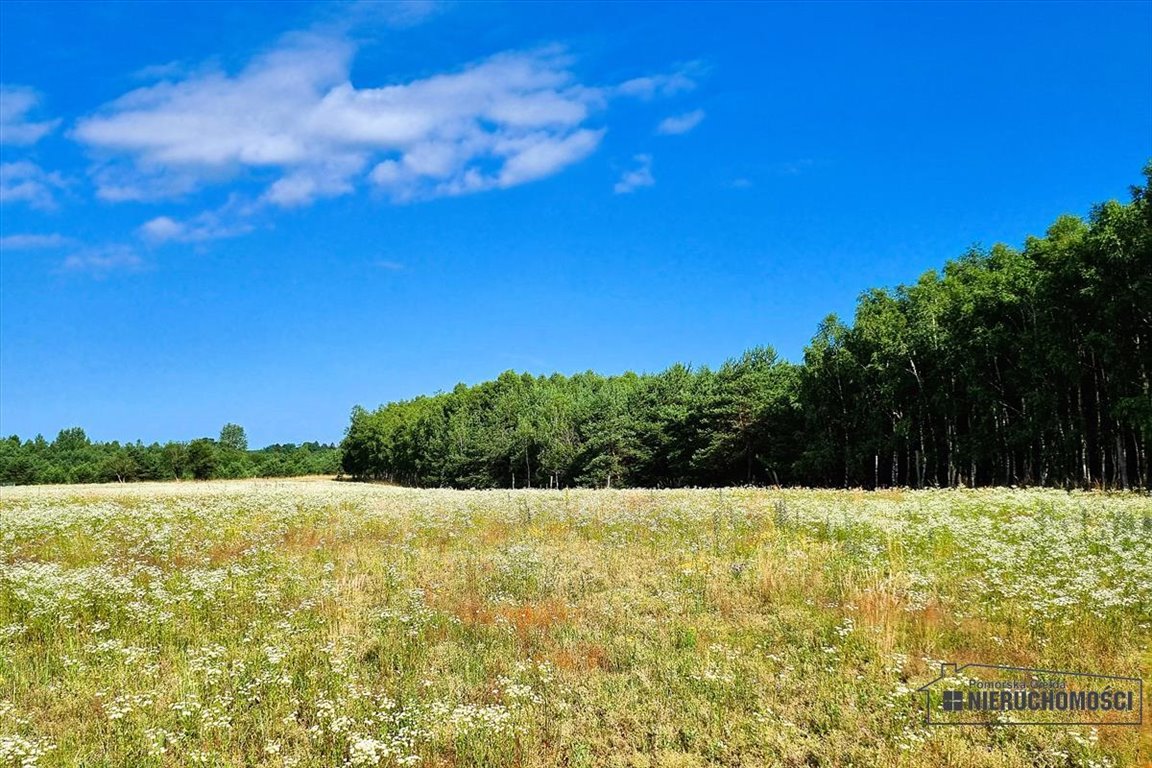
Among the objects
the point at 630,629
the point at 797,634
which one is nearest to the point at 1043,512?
the point at 797,634

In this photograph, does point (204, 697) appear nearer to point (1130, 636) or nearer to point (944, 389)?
point (1130, 636)

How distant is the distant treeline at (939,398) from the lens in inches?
1444

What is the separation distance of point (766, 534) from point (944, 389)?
40917 millimetres

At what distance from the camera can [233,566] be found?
1390 cm
